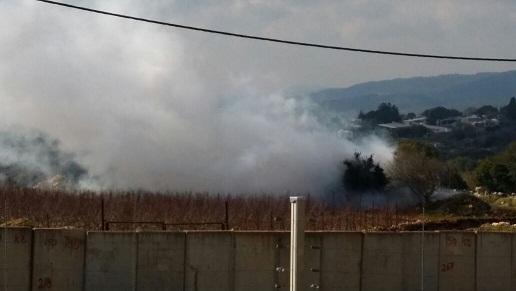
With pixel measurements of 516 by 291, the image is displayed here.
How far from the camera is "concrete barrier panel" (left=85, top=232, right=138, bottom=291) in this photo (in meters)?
20.4

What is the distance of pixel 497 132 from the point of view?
646ft

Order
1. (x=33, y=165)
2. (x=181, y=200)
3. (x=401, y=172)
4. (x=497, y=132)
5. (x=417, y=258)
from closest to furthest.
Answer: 1. (x=417, y=258)
2. (x=181, y=200)
3. (x=33, y=165)
4. (x=401, y=172)
5. (x=497, y=132)

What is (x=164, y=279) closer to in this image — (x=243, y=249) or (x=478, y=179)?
(x=243, y=249)

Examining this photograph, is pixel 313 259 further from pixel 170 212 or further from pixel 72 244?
pixel 170 212

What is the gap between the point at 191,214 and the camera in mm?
34750

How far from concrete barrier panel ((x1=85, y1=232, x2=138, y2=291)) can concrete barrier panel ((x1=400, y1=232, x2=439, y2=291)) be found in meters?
6.04

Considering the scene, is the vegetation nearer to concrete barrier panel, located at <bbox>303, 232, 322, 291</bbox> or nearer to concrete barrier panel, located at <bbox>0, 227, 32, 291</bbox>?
concrete barrier panel, located at <bbox>303, 232, 322, 291</bbox>

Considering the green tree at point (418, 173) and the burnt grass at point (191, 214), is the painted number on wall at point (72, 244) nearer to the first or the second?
the burnt grass at point (191, 214)

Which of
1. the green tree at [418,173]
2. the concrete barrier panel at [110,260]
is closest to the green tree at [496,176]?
the green tree at [418,173]

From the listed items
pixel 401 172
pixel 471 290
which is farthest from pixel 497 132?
pixel 471 290

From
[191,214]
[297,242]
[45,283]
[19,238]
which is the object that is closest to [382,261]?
[297,242]

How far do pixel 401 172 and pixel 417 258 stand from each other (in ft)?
115

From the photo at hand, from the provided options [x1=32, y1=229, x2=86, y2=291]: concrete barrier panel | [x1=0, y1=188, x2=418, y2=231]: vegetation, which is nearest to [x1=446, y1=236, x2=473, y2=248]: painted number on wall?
[x1=0, y1=188, x2=418, y2=231]: vegetation

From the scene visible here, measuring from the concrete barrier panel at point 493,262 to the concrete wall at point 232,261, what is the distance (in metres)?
0.02
